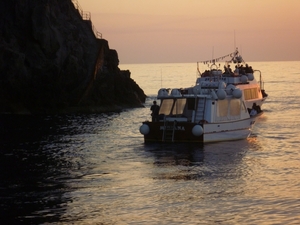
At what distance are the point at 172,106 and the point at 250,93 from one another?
18.0m

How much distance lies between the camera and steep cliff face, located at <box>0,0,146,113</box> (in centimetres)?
5478

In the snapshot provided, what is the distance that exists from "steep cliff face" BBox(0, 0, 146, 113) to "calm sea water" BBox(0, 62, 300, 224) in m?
14.0

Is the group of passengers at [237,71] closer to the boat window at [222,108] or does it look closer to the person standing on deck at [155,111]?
the boat window at [222,108]

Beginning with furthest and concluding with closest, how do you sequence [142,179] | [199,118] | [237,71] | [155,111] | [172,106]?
[237,71]
[155,111]
[172,106]
[199,118]
[142,179]

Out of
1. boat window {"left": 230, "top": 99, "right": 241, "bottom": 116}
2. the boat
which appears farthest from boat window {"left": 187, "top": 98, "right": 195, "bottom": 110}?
boat window {"left": 230, "top": 99, "right": 241, "bottom": 116}

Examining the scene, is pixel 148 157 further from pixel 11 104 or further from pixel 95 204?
pixel 11 104

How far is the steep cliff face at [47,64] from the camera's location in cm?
5478

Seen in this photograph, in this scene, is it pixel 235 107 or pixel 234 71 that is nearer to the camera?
pixel 235 107

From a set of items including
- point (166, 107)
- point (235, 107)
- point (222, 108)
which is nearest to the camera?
point (222, 108)

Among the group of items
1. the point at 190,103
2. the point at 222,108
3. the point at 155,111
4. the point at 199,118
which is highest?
the point at 190,103

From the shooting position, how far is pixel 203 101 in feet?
113

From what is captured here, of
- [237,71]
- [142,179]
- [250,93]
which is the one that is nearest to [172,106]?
[142,179]

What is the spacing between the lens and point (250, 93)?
52.0 metres

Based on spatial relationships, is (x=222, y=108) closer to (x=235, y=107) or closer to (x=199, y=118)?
(x=235, y=107)
